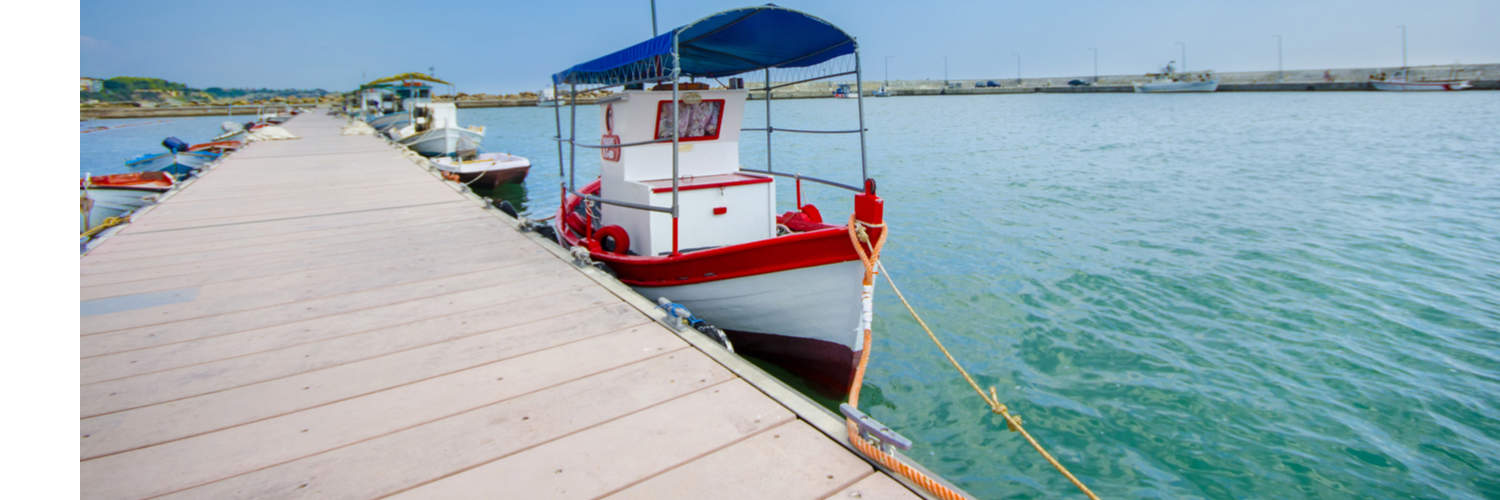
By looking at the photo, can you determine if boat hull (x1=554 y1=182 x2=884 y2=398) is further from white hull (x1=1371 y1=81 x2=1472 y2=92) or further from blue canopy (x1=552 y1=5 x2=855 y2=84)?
white hull (x1=1371 y1=81 x2=1472 y2=92)

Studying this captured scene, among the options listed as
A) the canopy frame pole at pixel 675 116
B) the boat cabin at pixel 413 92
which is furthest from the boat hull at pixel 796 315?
the boat cabin at pixel 413 92

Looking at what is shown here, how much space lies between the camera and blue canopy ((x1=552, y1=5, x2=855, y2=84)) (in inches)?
222

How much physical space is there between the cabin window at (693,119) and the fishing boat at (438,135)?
1657 centimetres

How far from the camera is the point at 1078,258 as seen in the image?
10.6 metres

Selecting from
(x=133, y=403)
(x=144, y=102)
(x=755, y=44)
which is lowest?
(x=133, y=403)

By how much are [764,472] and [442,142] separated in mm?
22857

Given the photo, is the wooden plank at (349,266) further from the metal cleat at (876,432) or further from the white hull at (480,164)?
the white hull at (480,164)

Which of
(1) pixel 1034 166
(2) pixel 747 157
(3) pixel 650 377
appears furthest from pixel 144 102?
(3) pixel 650 377

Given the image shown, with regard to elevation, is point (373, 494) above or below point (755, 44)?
below

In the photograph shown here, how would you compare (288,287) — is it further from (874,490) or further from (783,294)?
(874,490)

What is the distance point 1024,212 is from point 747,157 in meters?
17.3

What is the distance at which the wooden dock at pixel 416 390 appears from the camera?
279 centimetres
